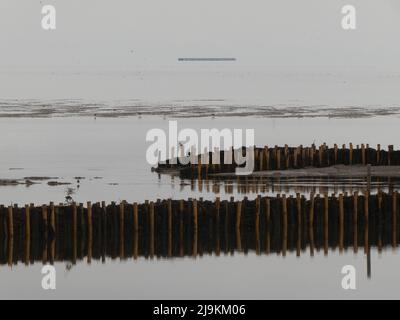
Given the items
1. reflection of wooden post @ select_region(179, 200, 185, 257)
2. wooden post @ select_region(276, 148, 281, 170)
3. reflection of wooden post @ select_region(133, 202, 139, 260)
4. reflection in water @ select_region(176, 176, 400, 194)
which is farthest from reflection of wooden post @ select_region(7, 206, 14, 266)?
wooden post @ select_region(276, 148, 281, 170)

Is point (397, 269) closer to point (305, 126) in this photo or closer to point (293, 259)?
point (293, 259)

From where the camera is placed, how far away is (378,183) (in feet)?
200

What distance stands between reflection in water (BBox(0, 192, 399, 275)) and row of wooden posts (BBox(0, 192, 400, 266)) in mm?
34

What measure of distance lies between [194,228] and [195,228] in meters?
0.04

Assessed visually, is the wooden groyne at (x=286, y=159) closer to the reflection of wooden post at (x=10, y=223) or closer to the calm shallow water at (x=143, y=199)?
the calm shallow water at (x=143, y=199)

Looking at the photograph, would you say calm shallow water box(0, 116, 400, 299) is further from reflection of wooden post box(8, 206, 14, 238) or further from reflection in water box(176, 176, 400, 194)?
reflection of wooden post box(8, 206, 14, 238)

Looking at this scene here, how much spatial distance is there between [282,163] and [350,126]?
2055 inches

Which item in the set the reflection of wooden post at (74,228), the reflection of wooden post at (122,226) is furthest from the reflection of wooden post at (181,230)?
the reflection of wooden post at (74,228)

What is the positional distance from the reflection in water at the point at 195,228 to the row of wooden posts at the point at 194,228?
0.03 m

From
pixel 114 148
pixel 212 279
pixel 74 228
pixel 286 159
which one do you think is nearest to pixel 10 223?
pixel 74 228

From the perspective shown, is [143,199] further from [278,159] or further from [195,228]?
[195,228]

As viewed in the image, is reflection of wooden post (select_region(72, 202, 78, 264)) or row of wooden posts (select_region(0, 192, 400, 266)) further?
reflection of wooden post (select_region(72, 202, 78, 264))

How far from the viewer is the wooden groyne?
64125 millimetres

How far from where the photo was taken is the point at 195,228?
45.5 meters
